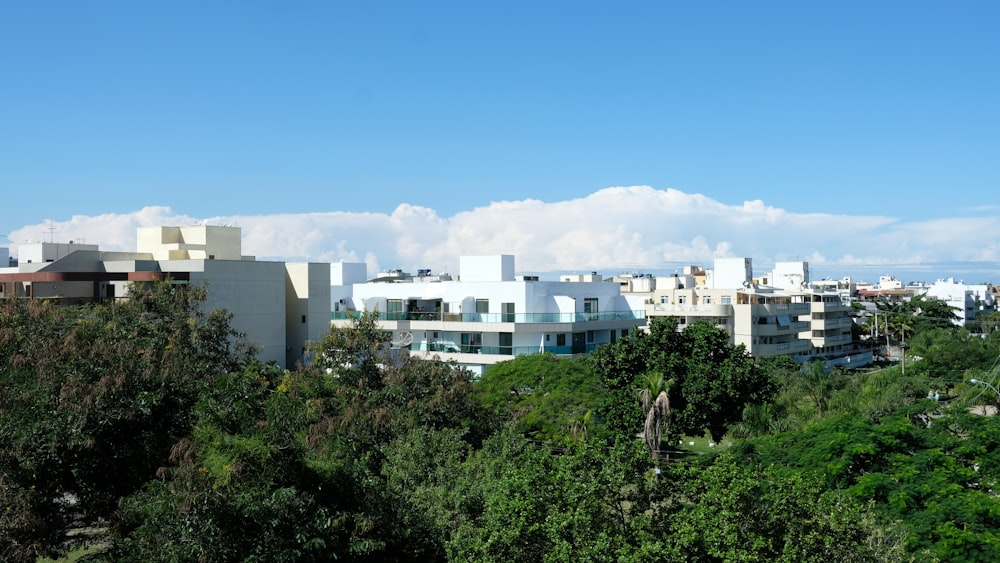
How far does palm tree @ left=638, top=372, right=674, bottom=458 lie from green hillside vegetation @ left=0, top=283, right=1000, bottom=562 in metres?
0.11

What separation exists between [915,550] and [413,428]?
45.0 feet

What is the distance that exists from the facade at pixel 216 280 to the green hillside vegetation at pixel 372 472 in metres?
17.4

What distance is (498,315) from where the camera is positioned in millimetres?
51531

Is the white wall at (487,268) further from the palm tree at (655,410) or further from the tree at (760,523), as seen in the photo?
the tree at (760,523)

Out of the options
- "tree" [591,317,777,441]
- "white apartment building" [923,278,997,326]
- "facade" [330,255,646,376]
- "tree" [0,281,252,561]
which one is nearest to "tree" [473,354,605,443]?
"tree" [591,317,777,441]

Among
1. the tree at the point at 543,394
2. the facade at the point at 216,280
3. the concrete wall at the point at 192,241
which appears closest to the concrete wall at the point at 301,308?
the facade at the point at 216,280

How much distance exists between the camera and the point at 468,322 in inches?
2063

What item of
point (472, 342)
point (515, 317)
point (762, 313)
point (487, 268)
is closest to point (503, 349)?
point (515, 317)

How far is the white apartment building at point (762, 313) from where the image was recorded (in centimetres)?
7512

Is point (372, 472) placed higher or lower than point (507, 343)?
lower

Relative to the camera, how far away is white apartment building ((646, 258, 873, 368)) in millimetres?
75125

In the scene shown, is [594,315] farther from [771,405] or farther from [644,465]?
[644,465]

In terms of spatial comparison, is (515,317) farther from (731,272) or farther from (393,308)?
(731,272)

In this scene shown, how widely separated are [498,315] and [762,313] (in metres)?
34.4
